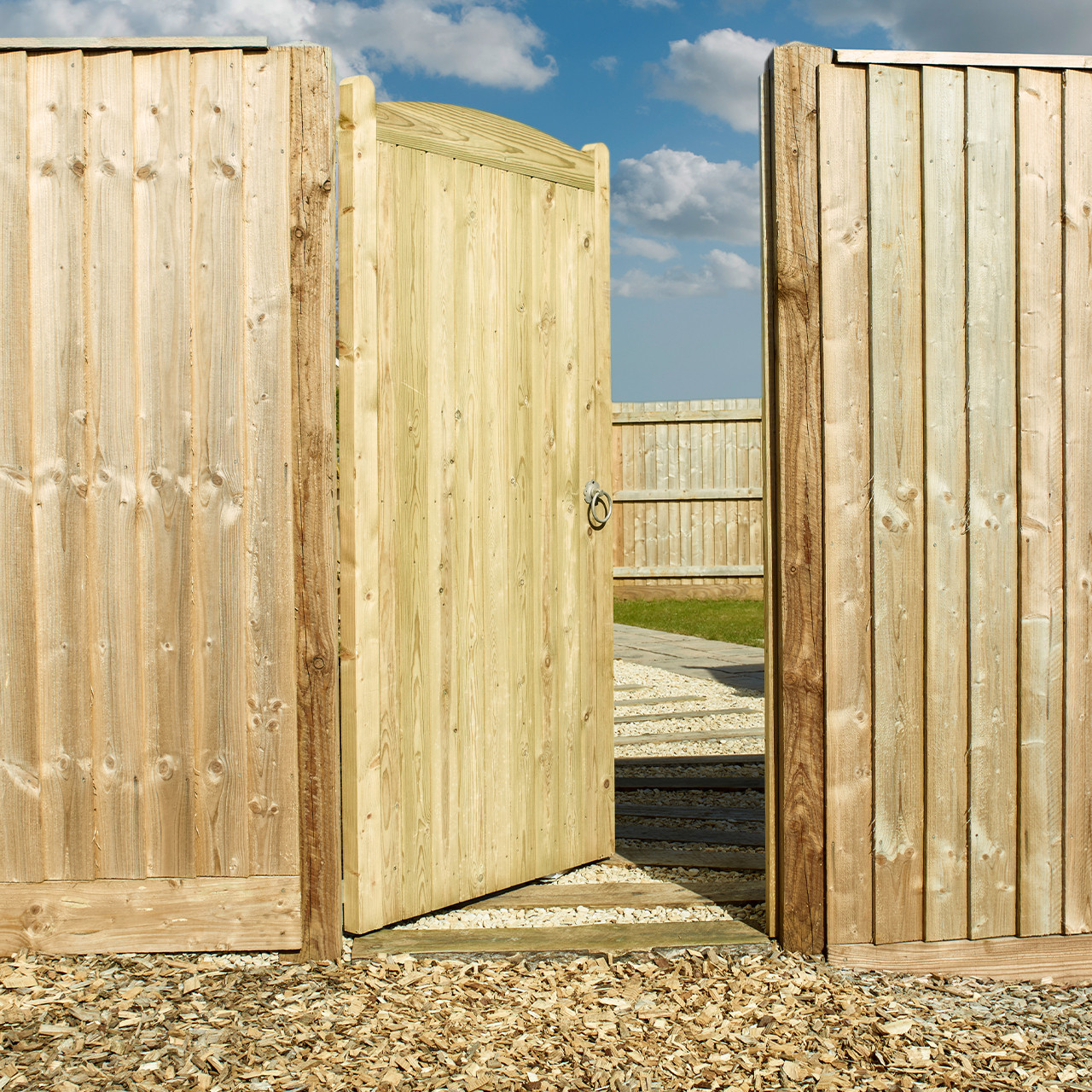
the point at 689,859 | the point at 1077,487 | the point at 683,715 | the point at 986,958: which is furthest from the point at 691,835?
the point at 683,715

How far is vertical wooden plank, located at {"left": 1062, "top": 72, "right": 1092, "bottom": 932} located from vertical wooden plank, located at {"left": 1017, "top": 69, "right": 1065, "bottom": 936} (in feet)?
0.08

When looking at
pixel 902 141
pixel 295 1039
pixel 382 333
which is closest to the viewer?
pixel 295 1039

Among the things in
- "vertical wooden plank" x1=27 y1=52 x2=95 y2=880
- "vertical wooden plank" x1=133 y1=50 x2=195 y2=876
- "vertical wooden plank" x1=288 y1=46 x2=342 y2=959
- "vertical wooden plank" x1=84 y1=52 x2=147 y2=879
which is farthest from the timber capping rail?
"vertical wooden plank" x1=27 y1=52 x2=95 y2=880

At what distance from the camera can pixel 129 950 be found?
2.81 meters

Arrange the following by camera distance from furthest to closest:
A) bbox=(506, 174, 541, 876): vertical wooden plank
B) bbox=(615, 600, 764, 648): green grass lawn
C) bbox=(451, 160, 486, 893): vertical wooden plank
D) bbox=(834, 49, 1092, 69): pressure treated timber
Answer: bbox=(615, 600, 764, 648): green grass lawn → bbox=(506, 174, 541, 876): vertical wooden plank → bbox=(451, 160, 486, 893): vertical wooden plank → bbox=(834, 49, 1092, 69): pressure treated timber

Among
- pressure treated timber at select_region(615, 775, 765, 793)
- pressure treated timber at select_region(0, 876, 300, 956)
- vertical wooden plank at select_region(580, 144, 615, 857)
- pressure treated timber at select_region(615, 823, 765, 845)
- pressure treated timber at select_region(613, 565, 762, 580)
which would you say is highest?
vertical wooden plank at select_region(580, 144, 615, 857)

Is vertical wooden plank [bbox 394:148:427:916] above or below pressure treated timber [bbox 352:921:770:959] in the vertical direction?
above

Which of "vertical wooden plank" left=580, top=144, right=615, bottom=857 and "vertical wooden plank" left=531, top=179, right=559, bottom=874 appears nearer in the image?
"vertical wooden plank" left=531, top=179, right=559, bottom=874

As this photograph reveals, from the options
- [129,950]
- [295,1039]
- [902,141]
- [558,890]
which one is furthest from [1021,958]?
[129,950]

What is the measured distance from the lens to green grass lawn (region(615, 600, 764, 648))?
32.7 ft

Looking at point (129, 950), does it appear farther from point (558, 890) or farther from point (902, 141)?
point (902, 141)

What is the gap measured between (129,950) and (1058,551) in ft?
9.06

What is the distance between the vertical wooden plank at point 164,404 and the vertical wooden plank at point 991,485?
2.09 meters

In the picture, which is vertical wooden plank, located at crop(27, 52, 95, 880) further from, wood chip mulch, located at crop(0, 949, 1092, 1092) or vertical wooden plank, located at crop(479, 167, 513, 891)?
vertical wooden plank, located at crop(479, 167, 513, 891)
